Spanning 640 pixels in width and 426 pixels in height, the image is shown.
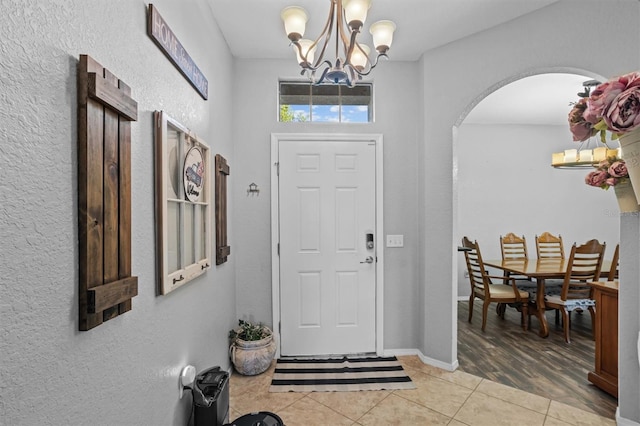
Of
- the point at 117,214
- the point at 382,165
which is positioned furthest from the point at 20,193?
the point at 382,165

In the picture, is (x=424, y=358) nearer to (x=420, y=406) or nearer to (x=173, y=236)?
(x=420, y=406)

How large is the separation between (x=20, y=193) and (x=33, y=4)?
45 centimetres

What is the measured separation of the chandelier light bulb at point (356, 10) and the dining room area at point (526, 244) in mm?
2532

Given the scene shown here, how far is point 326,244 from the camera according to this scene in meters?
3.08

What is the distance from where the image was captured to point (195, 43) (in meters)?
1.99

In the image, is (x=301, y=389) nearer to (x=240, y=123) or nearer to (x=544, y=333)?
(x=240, y=123)

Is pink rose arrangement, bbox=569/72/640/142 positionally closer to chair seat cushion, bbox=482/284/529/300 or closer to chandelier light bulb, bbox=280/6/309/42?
chandelier light bulb, bbox=280/6/309/42

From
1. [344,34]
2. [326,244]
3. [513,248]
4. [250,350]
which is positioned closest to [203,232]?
[250,350]

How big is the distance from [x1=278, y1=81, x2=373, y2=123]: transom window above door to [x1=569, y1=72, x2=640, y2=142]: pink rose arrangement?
214 cm

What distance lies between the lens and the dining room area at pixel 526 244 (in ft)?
10.0

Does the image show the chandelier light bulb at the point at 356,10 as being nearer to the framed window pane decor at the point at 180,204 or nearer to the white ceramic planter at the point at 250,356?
the framed window pane decor at the point at 180,204

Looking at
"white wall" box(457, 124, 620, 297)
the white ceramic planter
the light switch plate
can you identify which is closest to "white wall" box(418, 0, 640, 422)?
the light switch plate

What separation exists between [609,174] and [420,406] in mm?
1817

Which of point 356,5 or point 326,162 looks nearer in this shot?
point 356,5
